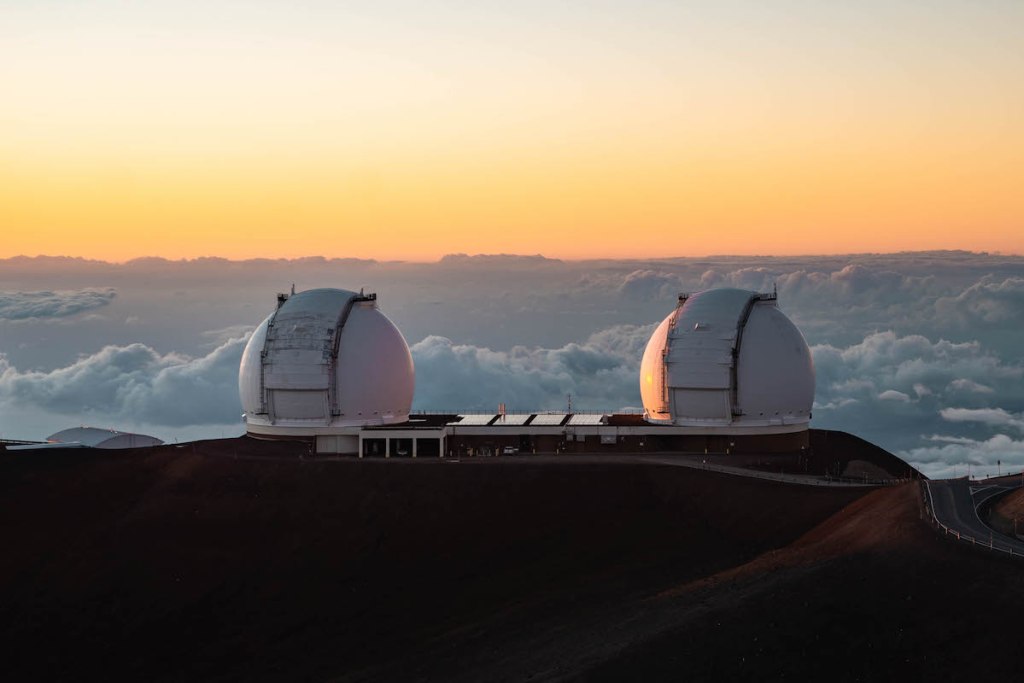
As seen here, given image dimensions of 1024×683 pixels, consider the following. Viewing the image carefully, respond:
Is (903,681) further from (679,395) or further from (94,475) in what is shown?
(94,475)

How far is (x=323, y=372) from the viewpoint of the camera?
74438 mm

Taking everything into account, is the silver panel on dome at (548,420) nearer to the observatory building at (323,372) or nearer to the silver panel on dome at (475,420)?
the silver panel on dome at (475,420)

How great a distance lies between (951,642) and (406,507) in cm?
3177

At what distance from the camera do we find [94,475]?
68.4 meters

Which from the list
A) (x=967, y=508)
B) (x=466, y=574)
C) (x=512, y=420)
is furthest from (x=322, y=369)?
(x=967, y=508)

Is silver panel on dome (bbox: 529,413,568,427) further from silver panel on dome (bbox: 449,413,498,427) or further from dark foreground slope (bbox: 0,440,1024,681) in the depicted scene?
dark foreground slope (bbox: 0,440,1024,681)

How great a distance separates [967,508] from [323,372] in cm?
3786

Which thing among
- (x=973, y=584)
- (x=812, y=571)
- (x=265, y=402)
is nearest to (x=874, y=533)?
(x=812, y=571)

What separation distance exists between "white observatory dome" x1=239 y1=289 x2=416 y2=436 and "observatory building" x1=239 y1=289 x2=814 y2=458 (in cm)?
6

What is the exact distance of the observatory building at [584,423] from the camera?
243 feet

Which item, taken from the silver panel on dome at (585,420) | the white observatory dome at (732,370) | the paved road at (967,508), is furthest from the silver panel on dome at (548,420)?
the paved road at (967,508)

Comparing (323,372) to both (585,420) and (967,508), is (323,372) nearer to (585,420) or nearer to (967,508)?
(585,420)

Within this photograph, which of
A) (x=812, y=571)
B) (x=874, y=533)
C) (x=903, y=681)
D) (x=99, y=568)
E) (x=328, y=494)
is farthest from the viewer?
(x=328, y=494)

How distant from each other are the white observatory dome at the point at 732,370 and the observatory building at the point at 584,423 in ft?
0.20
